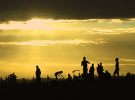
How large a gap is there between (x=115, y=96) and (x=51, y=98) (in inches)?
226

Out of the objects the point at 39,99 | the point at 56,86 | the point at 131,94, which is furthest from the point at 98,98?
the point at 56,86

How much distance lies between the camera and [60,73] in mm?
47188

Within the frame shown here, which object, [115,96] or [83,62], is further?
[83,62]

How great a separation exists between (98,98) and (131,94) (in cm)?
301

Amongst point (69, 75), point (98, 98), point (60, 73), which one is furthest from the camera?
point (69, 75)

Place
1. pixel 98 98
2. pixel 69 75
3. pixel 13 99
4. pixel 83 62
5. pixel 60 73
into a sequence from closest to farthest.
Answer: pixel 98 98, pixel 13 99, pixel 83 62, pixel 60 73, pixel 69 75

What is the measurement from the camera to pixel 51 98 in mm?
27906

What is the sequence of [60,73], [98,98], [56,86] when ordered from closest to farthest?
[98,98], [56,86], [60,73]

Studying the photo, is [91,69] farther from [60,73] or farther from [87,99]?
[87,99]

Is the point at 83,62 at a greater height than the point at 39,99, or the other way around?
the point at 83,62

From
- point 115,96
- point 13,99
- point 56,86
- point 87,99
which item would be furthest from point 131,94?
point 56,86

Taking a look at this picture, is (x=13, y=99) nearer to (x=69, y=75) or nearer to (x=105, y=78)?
(x=105, y=78)

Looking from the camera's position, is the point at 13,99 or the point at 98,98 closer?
the point at 98,98

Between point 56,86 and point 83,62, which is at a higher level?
point 83,62
